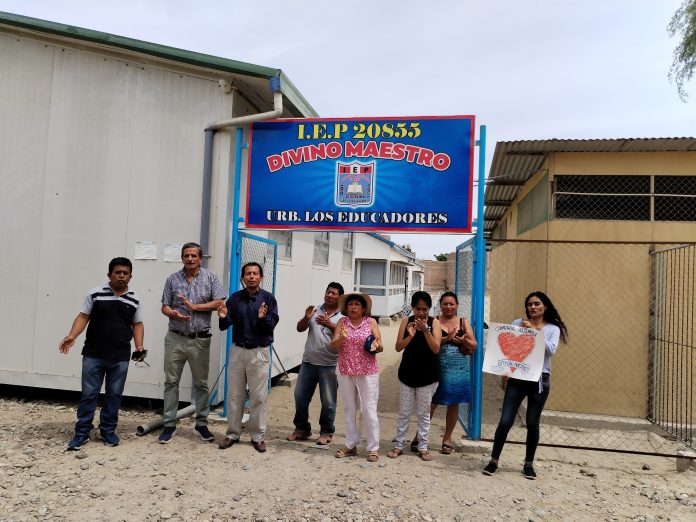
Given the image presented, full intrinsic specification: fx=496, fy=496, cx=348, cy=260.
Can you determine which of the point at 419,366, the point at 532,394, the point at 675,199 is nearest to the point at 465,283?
the point at 419,366

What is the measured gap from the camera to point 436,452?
495 centimetres

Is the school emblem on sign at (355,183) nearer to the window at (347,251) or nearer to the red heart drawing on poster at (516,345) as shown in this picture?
the red heart drawing on poster at (516,345)

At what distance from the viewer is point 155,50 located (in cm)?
592

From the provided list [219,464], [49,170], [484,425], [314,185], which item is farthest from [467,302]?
[49,170]

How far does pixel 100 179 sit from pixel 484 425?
5.80 metres

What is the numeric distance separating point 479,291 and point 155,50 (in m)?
4.69

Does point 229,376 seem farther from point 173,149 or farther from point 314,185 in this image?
point 173,149

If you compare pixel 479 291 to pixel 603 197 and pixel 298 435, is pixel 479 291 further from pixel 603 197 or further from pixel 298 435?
pixel 603 197

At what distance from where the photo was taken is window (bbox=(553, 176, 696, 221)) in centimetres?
664

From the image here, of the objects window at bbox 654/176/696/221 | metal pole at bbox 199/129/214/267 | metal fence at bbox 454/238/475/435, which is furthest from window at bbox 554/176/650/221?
metal pole at bbox 199/129/214/267

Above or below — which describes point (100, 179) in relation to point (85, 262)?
above

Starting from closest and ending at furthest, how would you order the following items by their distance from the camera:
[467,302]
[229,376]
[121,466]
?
[121,466] → [229,376] → [467,302]

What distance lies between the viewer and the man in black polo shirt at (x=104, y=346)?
4711mm

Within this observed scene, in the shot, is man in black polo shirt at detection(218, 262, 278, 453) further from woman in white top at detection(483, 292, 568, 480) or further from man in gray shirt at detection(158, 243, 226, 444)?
woman in white top at detection(483, 292, 568, 480)
